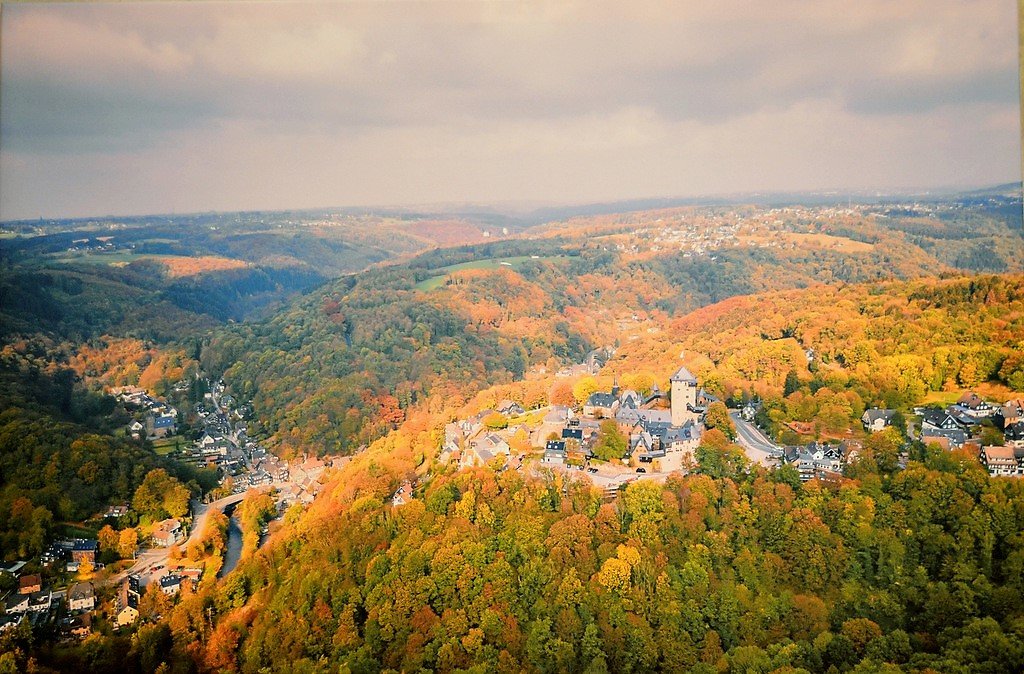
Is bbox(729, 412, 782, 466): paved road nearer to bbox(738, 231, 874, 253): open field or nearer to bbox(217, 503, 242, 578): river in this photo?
bbox(217, 503, 242, 578): river

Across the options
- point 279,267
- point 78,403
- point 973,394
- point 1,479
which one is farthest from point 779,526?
point 279,267

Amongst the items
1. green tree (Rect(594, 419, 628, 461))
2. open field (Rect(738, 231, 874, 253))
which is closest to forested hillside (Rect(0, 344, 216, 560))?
green tree (Rect(594, 419, 628, 461))

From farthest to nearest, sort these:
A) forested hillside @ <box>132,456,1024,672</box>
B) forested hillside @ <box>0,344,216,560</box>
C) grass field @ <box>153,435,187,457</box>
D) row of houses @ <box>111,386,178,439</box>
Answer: row of houses @ <box>111,386,178,439</box> → grass field @ <box>153,435,187,457</box> → forested hillside @ <box>0,344,216,560</box> → forested hillside @ <box>132,456,1024,672</box>

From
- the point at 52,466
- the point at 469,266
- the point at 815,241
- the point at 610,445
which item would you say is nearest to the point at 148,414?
the point at 52,466

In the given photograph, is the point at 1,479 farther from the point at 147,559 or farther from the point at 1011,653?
the point at 1011,653

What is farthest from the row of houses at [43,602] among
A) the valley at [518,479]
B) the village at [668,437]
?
the village at [668,437]

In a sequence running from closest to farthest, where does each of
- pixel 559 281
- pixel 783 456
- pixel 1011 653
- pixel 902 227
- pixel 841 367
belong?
pixel 1011 653
pixel 783 456
pixel 841 367
pixel 902 227
pixel 559 281
